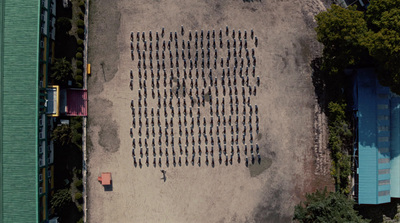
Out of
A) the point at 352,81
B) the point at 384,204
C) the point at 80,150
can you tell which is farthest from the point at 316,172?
the point at 80,150

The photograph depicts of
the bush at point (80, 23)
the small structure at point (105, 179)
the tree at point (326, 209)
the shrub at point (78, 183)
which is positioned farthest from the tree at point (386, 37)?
the shrub at point (78, 183)

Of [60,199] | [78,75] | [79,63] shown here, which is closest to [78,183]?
[60,199]

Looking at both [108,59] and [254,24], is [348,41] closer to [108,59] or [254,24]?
[254,24]

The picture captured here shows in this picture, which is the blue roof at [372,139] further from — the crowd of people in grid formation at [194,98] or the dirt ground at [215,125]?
the crowd of people in grid formation at [194,98]

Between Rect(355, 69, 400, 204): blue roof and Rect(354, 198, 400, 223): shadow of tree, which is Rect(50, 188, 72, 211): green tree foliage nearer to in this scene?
Rect(355, 69, 400, 204): blue roof

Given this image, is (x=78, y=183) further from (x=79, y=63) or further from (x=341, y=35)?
(x=341, y=35)

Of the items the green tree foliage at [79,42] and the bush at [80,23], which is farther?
the green tree foliage at [79,42]

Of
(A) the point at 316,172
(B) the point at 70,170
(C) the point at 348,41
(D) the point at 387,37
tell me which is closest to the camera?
(D) the point at 387,37
